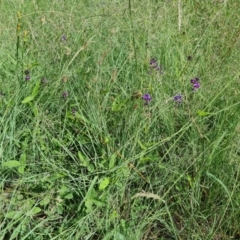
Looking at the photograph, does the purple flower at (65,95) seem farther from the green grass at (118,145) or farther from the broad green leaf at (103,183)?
the broad green leaf at (103,183)

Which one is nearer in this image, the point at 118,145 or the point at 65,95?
the point at 118,145

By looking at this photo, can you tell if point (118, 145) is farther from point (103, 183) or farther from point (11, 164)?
point (11, 164)

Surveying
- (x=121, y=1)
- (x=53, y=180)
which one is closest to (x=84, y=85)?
(x=53, y=180)

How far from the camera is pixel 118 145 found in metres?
1.38

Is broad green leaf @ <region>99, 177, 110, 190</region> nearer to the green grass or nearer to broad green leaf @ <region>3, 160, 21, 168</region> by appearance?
the green grass

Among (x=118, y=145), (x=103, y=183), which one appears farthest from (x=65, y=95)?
(x=103, y=183)

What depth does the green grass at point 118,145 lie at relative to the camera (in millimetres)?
1245

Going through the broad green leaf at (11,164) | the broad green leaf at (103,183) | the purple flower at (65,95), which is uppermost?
the purple flower at (65,95)

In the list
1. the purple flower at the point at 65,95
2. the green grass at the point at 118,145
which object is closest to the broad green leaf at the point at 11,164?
the green grass at the point at 118,145

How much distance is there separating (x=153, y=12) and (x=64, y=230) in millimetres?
1159

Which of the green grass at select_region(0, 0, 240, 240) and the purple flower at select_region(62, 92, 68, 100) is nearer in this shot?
the green grass at select_region(0, 0, 240, 240)

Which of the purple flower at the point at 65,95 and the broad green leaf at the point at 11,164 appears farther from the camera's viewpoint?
the purple flower at the point at 65,95

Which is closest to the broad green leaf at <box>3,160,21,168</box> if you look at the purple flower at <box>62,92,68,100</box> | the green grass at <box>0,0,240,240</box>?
the green grass at <box>0,0,240,240</box>

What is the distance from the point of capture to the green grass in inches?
49.0
